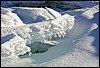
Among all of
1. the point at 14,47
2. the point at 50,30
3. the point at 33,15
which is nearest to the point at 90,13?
the point at 33,15

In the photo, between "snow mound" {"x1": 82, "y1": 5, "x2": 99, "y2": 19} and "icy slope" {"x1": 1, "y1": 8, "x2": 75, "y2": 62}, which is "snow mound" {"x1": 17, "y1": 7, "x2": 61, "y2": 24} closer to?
"icy slope" {"x1": 1, "y1": 8, "x2": 75, "y2": 62}

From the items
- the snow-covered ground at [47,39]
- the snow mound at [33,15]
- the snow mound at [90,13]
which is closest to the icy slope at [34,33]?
the snow-covered ground at [47,39]

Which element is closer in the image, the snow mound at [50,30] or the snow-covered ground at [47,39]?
the snow-covered ground at [47,39]

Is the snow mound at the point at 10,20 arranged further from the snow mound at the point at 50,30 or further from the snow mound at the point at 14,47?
the snow mound at the point at 14,47

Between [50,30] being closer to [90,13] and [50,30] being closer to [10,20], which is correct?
[10,20]

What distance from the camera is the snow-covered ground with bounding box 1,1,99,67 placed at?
4195mm

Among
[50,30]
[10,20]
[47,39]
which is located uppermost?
[10,20]

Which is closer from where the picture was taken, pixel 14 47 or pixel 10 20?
pixel 14 47

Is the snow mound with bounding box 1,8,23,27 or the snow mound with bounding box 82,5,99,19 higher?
the snow mound with bounding box 1,8,23,27

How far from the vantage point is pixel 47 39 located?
17.0ft

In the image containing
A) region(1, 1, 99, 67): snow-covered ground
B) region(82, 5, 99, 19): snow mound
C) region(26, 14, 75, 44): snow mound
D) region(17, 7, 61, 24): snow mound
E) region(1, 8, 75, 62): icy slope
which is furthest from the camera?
region(82, 5, 99, 19): snow mound

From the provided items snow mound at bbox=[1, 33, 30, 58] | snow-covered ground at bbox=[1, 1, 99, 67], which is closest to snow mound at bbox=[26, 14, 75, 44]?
snow-covered ground at bbox=[1, 1, 99, 67]

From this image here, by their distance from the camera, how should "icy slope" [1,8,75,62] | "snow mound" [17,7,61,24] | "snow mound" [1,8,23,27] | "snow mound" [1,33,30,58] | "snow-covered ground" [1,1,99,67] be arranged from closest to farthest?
"snow-covered ground" [1,1,99,67] → "snow mound" [1,33,30,58] → "icy slope" [1,8,75,62] → "snow mound" [1,8,23,27] → "snow mound" [17,7,61,24]

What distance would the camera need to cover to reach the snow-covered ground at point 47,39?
4.20 metres
